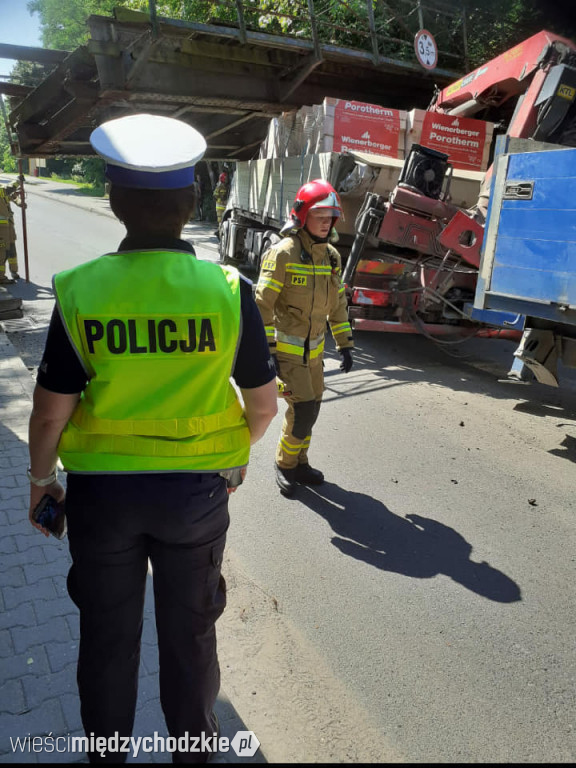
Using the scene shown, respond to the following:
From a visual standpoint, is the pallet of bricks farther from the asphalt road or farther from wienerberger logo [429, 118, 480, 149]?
the asphalt road

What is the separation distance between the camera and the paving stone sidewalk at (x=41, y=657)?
206 centimetres

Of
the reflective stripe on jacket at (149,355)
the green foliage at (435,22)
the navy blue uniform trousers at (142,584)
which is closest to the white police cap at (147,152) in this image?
the reflective stripe on jacket at (149,355)

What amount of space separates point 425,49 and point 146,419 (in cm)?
1064

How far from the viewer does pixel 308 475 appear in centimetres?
418

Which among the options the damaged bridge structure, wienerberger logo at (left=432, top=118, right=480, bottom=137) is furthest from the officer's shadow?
the damaged bridge structure

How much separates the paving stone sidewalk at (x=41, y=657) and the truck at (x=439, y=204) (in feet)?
12.5

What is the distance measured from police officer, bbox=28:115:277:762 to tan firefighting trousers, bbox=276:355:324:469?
7.01 feet

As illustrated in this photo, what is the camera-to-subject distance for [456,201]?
736 centimetres

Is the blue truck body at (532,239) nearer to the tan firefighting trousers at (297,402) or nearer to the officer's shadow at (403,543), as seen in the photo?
the tan firefighting trousers at (297,402)

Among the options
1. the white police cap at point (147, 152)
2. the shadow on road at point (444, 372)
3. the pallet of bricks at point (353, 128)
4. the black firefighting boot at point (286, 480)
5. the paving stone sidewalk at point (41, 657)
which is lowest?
the shadow on road at point (444, 372)

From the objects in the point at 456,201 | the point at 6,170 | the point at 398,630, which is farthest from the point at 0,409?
the point at 6,170

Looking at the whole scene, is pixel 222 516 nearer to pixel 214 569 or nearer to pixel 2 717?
pixel 214 569

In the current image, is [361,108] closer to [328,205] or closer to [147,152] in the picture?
[328,205]

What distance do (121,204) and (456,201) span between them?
257 inches
